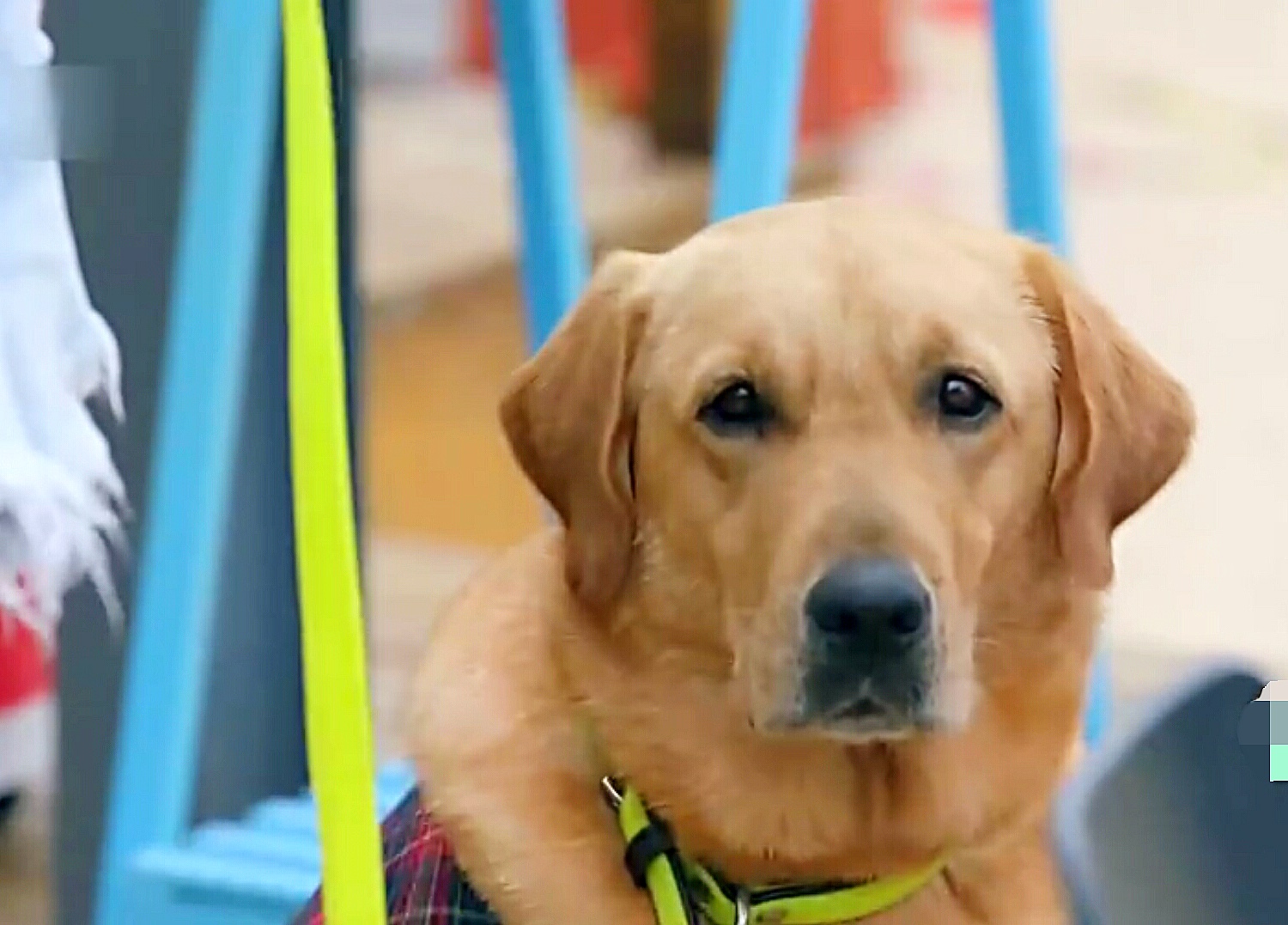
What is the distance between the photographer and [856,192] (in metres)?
3.47

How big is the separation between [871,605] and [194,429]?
1.95 ft

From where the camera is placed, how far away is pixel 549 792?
104 centimetres

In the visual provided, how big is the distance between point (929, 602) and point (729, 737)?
148mm

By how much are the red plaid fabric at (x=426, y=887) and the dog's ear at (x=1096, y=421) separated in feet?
1.03

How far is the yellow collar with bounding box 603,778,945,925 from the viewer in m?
1.00

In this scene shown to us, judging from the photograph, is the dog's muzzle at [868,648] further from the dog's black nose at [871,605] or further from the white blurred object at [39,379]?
the white blurred object at [39,379]

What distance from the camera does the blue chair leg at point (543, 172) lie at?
1.54 meters

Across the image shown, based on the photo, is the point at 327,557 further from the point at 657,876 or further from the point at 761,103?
the point at 761,103

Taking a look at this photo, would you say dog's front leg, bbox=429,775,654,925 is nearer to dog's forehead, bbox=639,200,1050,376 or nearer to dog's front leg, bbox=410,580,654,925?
dog's front leg, bbox=410,580,654,925

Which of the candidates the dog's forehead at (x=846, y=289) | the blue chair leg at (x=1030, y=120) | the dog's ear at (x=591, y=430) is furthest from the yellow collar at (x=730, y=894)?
the blue chair leg at (x=1030, y=120)

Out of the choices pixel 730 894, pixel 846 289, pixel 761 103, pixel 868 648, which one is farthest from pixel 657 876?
pixel 761 103

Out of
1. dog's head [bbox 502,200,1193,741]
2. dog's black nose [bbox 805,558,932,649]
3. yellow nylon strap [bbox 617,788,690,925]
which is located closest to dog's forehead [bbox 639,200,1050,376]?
dog's head [bbox 502,200,1193,741]

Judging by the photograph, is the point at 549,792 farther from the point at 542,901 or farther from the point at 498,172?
the point at 498,172

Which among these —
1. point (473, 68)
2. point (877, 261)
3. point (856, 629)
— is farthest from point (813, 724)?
point (473, 68)
